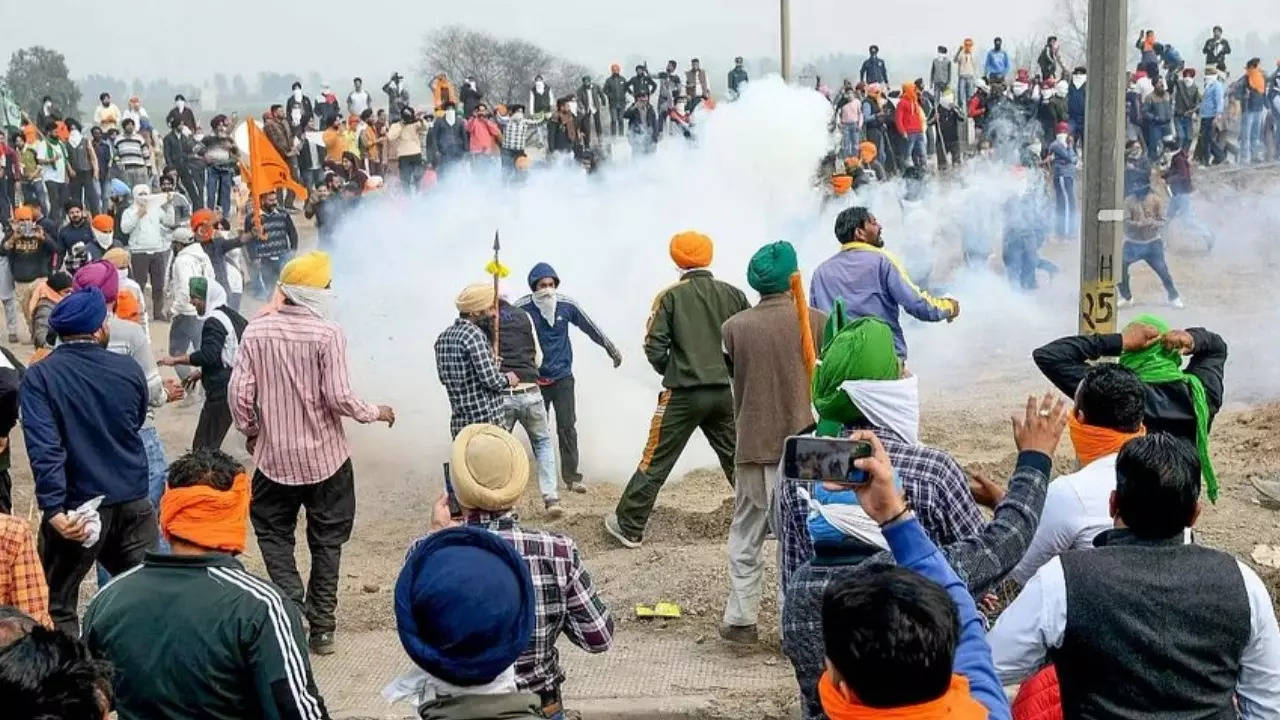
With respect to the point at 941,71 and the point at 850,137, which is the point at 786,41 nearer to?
the point at 850,137

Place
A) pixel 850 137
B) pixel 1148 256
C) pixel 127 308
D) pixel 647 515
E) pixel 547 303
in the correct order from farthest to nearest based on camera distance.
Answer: pixel 850 137, pixel 1148 256, pixel 547 303, pixel 647 515, pixel 127 308

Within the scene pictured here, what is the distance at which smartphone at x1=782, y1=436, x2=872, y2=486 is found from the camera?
10.0 ft

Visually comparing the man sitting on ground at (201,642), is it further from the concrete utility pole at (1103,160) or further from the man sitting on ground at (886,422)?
the concrete utility pole at (1103,160)

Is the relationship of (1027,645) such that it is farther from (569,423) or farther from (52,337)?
(569,423)

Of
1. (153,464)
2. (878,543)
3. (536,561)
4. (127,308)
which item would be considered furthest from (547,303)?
(878,543)

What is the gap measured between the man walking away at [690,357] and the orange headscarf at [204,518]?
4.20 meters

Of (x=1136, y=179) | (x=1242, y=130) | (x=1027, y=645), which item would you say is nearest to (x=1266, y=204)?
(x=1242, y=130)

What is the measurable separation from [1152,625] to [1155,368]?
7.07ft

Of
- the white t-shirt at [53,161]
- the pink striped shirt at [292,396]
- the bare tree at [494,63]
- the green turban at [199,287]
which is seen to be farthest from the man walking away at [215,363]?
the bare tree at [494,63]

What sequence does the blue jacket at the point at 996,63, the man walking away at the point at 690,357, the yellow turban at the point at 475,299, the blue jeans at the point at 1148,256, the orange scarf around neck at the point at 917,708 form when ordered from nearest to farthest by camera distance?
1. the orange scarf around neck at the point at 917,708
2. the man walking away at the point at 690,357
3. the yellow turban at the point at 475,299
4. the blue jeans at the point at 1148,256
5. the blue jacket at the point at 996,63

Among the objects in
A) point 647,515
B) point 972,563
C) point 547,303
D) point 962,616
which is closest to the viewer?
point 962,616

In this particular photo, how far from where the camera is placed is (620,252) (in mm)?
15023

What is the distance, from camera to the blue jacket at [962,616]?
2877 millimetres

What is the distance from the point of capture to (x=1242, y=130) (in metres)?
24.4
